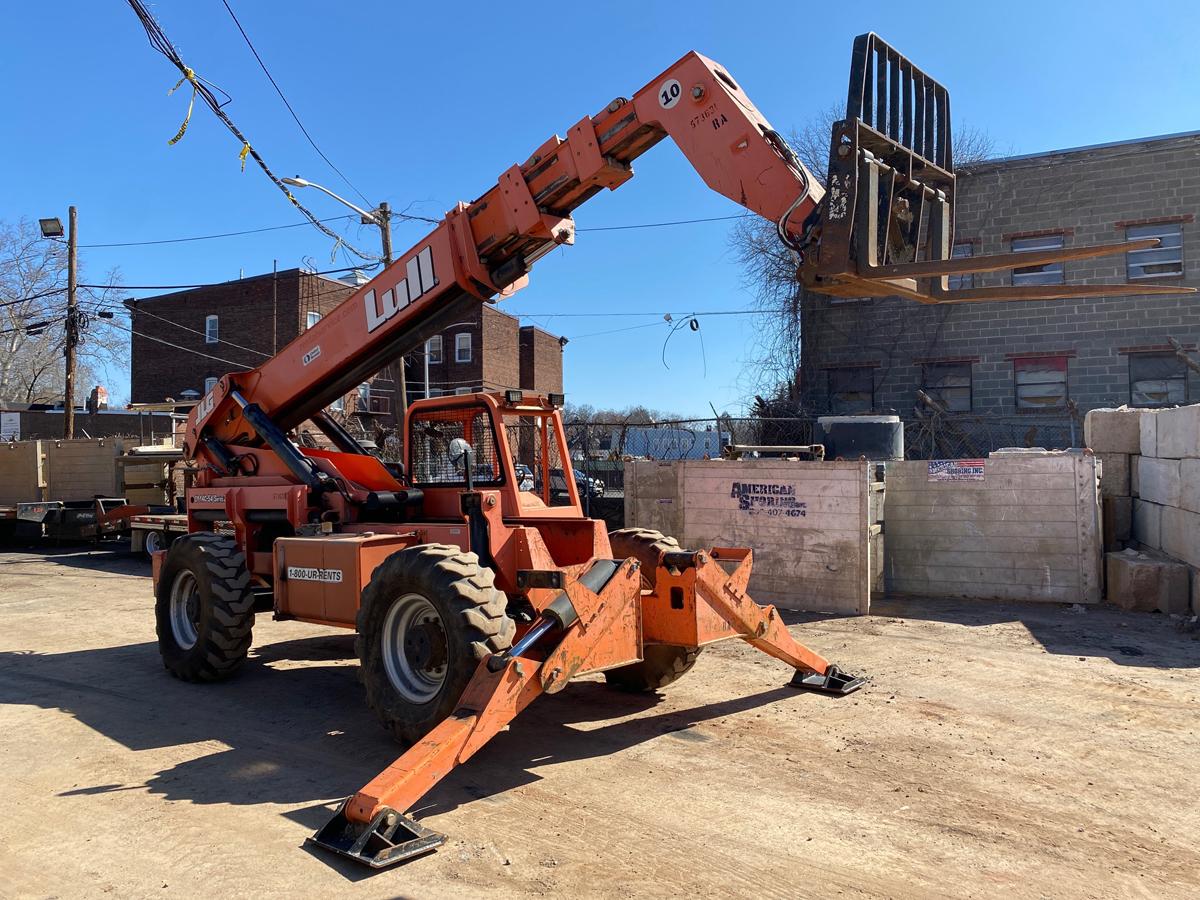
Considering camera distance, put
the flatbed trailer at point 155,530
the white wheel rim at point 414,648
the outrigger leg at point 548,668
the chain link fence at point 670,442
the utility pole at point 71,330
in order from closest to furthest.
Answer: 1. the outrigger leg at point 548,668
2. the white wheel rim at point 414,648
3. the chain link fence at point 670,442
4. the flatbed trailer at point 155,530
5. the utility pole at point 71,330

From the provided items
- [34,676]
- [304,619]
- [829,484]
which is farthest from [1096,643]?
[34,676]

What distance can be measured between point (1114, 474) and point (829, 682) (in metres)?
7.22

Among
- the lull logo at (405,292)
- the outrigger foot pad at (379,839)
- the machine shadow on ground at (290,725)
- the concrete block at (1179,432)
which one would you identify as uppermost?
the lull logo at (405,292)

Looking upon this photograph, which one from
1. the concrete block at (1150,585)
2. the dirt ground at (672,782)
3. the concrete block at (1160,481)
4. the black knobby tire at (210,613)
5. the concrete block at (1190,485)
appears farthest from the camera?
the concrete block at (1160,481)

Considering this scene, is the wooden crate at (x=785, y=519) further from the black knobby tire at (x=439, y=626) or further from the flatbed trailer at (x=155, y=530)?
the flatbed trailer at (x=155, y=530)

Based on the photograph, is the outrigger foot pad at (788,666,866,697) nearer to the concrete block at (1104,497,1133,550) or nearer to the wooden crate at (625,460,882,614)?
the wooden crate at (625,460,882,614)

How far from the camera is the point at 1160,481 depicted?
10.6 meters

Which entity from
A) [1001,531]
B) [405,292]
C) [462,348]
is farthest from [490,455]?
[462,348]

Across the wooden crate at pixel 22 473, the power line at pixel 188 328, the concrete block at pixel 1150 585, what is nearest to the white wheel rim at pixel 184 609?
the concrete block at pixel 1150 585

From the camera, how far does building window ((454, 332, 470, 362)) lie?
4169cm

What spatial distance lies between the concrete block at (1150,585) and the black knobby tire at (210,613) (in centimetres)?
947

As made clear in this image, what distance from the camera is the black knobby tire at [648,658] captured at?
6.73 m

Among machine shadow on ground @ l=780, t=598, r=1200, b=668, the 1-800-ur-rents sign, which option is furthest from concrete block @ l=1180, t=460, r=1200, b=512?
the 1-800-ur-rents sign

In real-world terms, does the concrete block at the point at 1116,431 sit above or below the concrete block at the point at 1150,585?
above
